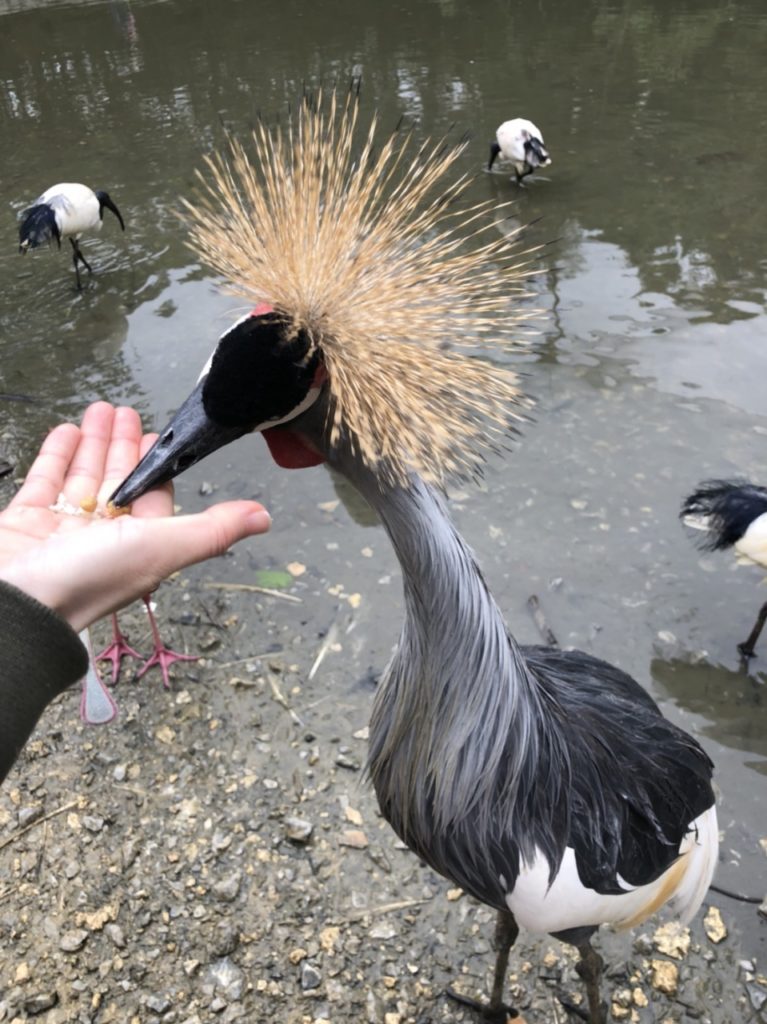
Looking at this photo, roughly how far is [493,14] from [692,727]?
1020cm

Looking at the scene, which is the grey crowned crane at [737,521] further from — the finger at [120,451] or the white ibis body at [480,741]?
the finger at [120,451]

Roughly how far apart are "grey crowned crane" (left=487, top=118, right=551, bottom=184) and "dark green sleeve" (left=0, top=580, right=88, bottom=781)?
16.2ft

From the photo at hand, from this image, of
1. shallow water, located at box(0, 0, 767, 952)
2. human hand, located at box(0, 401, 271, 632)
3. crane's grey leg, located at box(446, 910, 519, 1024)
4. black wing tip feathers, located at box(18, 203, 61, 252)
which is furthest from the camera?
black wing tip feathers, located at box(18, 203, 61, 252)

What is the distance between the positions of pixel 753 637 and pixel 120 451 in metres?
1.93

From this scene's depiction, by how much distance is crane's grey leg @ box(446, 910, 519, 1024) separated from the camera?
1631 mm

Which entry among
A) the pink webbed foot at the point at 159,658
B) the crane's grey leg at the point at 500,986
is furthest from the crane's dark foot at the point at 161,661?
the crane's grey leg at the point at 500,986

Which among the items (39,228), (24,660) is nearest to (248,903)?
(24,660)

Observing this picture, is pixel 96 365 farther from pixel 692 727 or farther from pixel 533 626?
pixel 692 727

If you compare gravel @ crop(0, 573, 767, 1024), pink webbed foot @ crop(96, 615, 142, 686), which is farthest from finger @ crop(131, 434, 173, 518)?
pink webbed foot @ crop(96, 615, 142, 686)

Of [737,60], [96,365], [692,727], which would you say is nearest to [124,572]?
[692,727]

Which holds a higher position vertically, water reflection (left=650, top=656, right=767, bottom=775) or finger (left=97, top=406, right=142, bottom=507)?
finger (left=97, top=406, right=142, bottom=507)

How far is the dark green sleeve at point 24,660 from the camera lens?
114 cm

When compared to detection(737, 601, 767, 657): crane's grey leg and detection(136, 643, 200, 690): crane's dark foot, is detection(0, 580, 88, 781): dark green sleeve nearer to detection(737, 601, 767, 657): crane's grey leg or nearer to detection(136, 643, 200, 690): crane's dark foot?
detection(136, 643, 200, 690): crane's dark foot

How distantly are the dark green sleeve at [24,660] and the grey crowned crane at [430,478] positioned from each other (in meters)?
0.24
